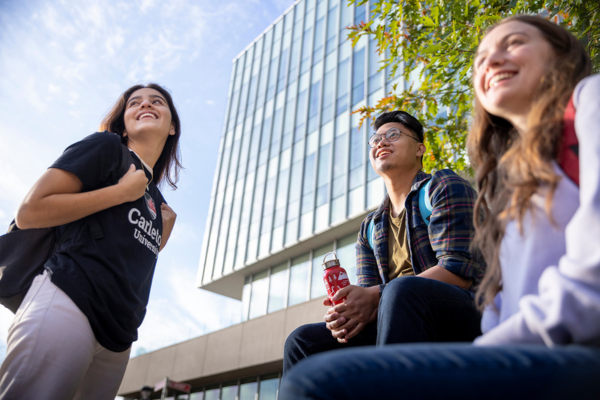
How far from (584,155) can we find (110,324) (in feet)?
6.31

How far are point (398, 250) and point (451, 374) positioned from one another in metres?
1.94

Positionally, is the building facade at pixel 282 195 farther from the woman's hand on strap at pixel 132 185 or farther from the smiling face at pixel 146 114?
the woman's hand on strap at pixel 132 185

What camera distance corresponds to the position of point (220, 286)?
23.5 metres

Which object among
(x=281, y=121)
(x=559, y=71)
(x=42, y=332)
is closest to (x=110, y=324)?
(x=42, y=332)

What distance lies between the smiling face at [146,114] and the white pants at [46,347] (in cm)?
108

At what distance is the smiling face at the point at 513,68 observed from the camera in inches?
58.6

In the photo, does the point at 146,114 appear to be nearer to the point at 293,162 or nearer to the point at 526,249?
the point at 526,249

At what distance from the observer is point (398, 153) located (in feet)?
10.5

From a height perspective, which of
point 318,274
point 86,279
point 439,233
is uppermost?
point 318,274

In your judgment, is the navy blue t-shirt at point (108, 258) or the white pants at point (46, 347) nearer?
the white pants at point (46, 347)

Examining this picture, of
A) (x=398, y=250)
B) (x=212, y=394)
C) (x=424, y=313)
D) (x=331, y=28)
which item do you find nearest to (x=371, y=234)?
(x=398, y=250)

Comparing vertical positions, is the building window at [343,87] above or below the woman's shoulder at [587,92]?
above

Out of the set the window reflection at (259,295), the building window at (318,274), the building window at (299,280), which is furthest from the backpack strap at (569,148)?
the window reflection at (259,295)

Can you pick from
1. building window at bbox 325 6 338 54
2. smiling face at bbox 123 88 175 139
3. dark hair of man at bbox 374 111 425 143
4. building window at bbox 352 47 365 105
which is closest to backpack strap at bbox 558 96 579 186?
dark hair of man at bbox 374 111 425 143
